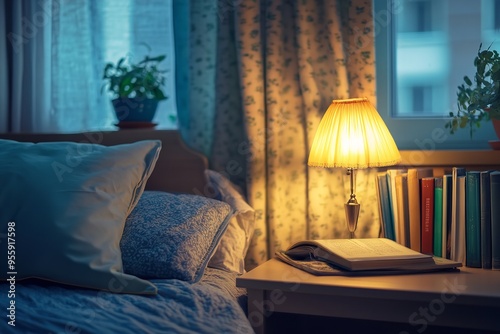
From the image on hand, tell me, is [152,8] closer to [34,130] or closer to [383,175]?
[34,130]

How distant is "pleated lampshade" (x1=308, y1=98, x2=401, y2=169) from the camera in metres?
1.77

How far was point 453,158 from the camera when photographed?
1943 mm

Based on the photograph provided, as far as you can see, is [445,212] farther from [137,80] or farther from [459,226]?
[137,80]

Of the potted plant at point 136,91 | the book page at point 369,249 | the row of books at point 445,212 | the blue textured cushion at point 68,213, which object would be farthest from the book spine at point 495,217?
the potted plant at point 136,91

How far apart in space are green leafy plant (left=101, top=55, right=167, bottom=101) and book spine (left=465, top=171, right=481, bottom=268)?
1133 millimetres

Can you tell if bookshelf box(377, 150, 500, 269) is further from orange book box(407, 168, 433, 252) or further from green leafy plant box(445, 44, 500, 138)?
green leafy plant box(445, 44, 500, 138)

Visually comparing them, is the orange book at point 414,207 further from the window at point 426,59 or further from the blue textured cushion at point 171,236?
the blue textured cushion at point 171,236

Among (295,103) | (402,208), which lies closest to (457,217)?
(402,208)

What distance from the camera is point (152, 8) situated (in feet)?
8.04

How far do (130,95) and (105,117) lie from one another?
16cm

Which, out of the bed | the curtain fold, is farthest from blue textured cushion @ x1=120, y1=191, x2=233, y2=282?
the curtain fold

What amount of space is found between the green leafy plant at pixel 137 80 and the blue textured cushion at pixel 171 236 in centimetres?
60

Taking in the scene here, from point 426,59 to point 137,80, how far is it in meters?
1.01

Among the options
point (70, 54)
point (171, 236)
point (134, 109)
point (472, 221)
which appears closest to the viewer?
point (171, 236)
